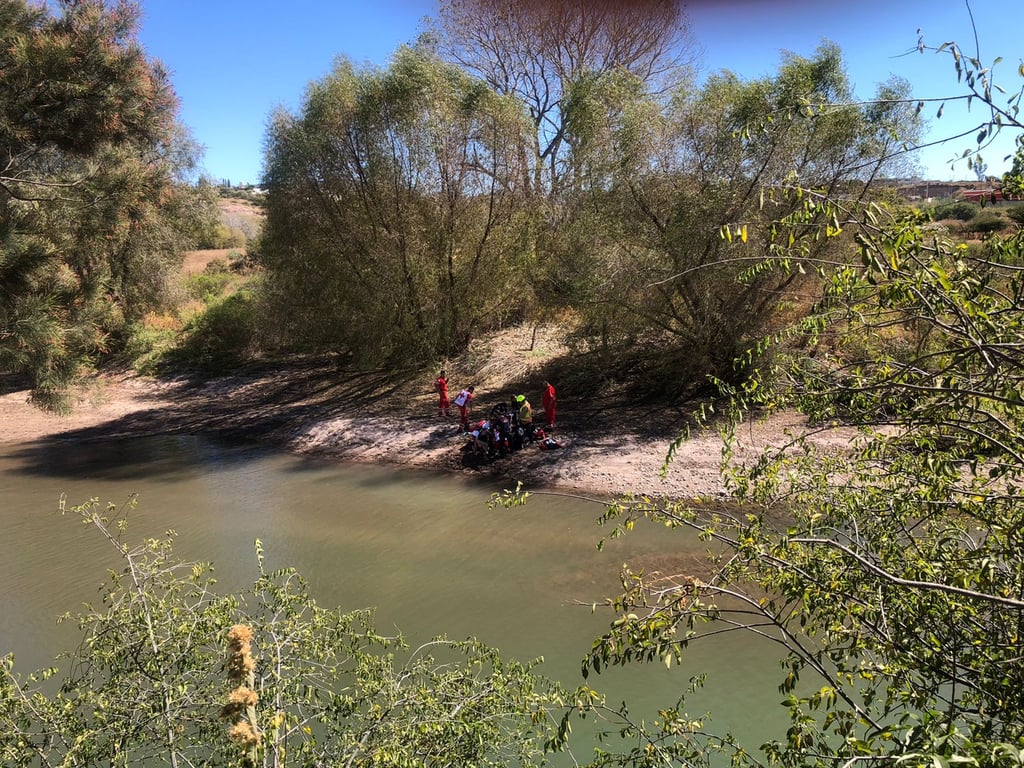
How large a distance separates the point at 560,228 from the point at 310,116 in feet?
23.8

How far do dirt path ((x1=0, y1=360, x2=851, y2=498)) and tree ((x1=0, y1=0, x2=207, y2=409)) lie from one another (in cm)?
304

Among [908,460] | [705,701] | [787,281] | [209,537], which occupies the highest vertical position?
[787,281]

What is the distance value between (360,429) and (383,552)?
21.7 feet

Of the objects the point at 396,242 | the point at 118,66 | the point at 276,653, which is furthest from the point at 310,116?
the point at 276,653

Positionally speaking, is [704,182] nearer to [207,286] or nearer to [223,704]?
[223,704]

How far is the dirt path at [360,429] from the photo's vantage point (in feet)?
39.9

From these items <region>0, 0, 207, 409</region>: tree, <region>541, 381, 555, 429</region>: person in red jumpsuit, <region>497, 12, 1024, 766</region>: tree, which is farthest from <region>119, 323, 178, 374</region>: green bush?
<region>497, 12, 1024, 766</region>: tree

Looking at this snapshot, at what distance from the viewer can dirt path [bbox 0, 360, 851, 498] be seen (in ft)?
39.9

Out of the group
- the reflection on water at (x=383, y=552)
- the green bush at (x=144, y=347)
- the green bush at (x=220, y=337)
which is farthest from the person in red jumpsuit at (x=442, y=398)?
the green bush at (x=144, y=347)

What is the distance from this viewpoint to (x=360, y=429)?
1588cm

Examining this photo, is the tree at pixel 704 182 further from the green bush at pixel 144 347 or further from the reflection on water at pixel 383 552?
the green bush at pixel 144 347

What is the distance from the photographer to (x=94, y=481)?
1359 cm

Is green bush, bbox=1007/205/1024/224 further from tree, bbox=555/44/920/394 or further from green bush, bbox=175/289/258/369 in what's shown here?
green bush, bbox=175/289/258/369

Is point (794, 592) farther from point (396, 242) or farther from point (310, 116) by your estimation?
point (310, 116)
